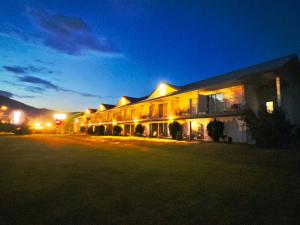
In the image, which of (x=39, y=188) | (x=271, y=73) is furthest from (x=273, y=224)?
(x=271, y=73)

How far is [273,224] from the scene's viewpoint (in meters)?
3.59

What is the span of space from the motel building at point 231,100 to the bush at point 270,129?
1.50 meters

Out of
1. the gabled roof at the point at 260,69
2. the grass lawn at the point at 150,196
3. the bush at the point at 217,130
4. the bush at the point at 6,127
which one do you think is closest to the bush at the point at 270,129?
the gabled roof at the point at 260,69

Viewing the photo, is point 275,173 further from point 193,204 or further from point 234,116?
point 234,116

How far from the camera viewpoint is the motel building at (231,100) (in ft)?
59.7

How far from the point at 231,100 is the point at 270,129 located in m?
7.38

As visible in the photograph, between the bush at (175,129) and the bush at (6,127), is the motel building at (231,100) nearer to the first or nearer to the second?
the bush at (175,129)

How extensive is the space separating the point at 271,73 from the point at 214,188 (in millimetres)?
14320

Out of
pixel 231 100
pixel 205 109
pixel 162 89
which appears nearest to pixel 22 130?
pixel 162 89

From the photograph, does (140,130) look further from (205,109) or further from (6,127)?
(6,127)

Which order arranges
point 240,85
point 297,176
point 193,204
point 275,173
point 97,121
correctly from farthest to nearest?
point 97,121 → point 240,85 → point 275,173 → point 297,176 → point 193,204

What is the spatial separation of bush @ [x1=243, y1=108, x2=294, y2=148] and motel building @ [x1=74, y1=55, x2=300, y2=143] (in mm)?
1499

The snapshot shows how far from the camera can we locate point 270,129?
13.2m

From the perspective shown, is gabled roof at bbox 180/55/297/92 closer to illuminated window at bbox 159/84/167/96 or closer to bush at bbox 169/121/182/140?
bush at bbox 169/121/182/140
